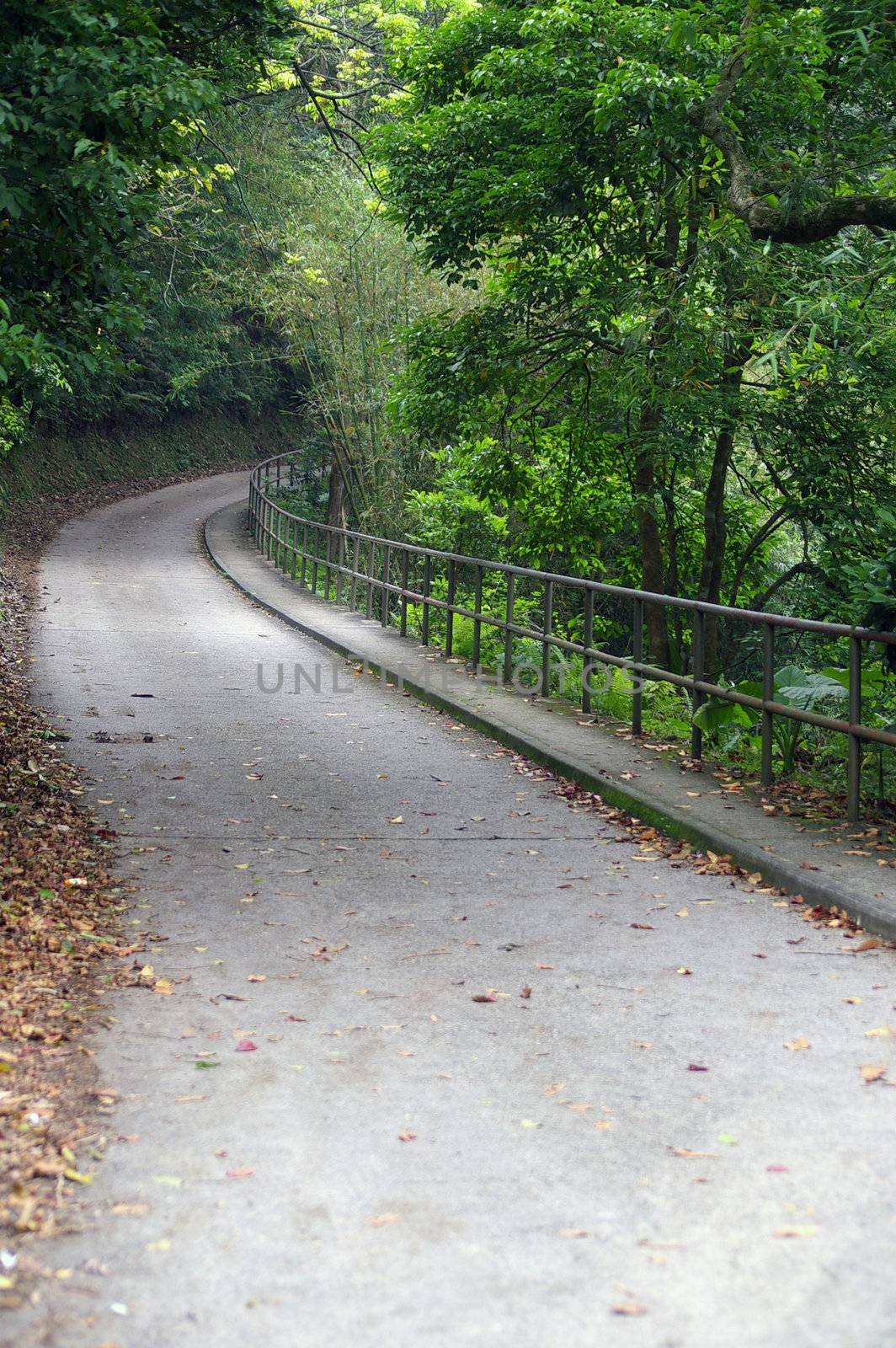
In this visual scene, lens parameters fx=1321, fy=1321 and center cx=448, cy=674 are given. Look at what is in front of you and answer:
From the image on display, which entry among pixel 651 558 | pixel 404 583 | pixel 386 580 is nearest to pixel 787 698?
pixel 651 558

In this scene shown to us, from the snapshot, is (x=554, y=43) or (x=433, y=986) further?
(x=554, y=43)

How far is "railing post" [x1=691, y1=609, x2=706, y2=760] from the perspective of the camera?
9.08 m

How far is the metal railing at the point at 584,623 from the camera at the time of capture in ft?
24.5

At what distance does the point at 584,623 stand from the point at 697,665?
6.07ft

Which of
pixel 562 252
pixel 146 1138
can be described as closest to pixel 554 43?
pixel 562 252

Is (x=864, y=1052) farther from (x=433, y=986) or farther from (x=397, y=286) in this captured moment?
(x=397, y=286)

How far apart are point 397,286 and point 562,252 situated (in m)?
12.5

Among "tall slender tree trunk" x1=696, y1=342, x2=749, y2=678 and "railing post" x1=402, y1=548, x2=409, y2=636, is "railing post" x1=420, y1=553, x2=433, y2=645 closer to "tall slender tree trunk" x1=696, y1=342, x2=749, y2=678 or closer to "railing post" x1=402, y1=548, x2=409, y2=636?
"railing post" x1=402, y1=548, x2=409, y2=636

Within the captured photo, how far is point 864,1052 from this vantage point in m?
4.57

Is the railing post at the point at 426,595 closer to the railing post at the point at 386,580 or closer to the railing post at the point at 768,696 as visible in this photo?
the railing post at the point at 386,580

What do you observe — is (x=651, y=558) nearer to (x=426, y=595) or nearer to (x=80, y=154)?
(x=426, y=595)

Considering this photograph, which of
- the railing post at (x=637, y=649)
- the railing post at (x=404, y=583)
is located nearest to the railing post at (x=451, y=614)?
the railing post at (x=404, y=583)

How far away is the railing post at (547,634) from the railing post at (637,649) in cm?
143

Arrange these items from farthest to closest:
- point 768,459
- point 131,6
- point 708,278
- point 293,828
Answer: point 768,459, point 708,278, point 293,828, point 131,6
